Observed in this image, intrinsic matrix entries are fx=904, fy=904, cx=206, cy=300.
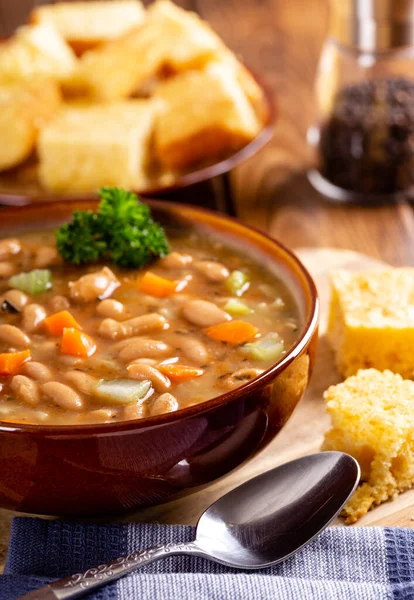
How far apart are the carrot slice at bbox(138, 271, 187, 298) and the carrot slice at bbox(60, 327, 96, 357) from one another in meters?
0.32

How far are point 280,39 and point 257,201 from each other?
223 cm

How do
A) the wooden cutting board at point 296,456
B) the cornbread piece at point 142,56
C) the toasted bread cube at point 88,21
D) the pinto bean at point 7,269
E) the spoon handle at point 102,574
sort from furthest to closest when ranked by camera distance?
the toasted bread cube at point 88,21 < the cornbread piece at point 142,56 < the pinto bean at point 7,269 < the wooden cutting board at point 296,456 < the spoon handle at point 102,574

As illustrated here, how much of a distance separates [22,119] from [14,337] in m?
1.87

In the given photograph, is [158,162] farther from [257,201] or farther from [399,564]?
[399,564]

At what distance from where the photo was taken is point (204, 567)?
2.16 metres

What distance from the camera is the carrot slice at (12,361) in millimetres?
2393

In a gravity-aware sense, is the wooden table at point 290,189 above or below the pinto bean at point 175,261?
below

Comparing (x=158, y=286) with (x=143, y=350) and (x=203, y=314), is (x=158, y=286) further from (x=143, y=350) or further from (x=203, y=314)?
(x=143, y=350)

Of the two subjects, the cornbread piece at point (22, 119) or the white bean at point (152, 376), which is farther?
the cornbread piece at point (22, 119)

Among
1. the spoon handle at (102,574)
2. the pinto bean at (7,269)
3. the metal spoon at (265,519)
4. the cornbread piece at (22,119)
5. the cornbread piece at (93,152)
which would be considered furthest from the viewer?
the cornbread piece at (22,119)

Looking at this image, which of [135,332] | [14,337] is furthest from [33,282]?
[135,332]

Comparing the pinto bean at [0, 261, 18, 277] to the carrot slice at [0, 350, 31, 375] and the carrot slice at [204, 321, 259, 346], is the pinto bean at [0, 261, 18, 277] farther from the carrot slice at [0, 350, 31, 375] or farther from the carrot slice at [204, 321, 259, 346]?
the carrot slice at [204, 321, 259, 346]

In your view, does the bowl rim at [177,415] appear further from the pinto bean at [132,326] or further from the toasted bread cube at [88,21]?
the toasted bread cube at [88,21]

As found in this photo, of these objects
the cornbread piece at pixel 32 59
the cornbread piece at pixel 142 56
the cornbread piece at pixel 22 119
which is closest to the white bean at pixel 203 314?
the cornbread piece at pixel 22 119
